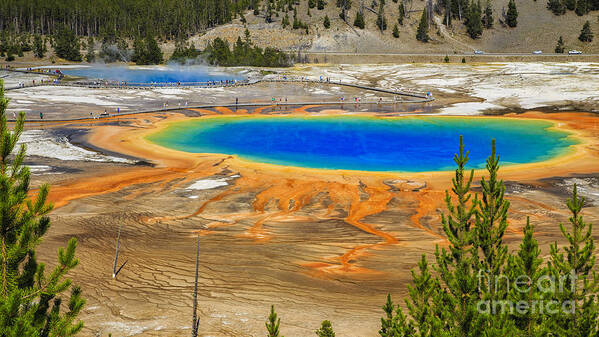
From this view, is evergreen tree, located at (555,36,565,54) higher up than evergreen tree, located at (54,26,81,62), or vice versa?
evergreen tree, located at (555,36,565,54)

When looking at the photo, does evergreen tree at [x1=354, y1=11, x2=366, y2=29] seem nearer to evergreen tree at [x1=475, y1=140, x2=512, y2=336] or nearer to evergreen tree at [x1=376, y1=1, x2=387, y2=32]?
evergreen tree at [x1=376, y1=1, x2=387, y2=32]

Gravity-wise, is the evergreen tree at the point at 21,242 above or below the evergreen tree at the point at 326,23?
below

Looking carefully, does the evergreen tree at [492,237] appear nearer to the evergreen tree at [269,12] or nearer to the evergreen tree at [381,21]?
the evergreen tree at [381,21]

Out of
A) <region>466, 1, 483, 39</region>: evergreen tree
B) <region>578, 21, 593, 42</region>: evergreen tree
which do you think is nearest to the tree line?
<region>466, 1, 483, 39</region>: evergreen tree

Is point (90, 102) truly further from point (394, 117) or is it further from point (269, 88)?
point (394, 117)

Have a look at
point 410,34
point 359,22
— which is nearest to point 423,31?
point 410,34

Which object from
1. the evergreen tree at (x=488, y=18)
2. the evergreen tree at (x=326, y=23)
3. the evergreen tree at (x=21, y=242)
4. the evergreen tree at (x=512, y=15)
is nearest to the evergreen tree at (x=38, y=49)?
the evergreen tree at (x=326, y=23)
